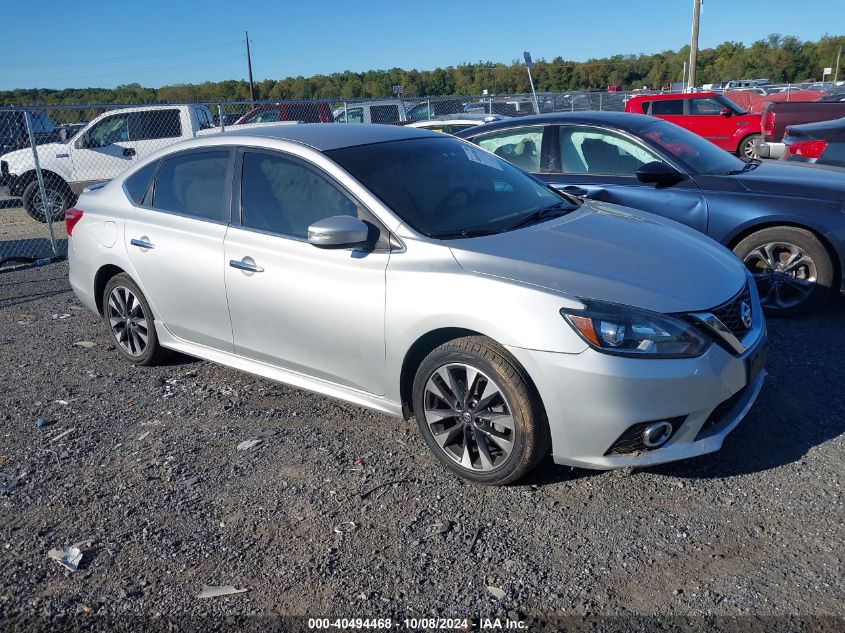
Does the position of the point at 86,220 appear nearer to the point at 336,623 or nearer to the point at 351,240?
the point at 351,240

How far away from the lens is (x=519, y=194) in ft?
14.6

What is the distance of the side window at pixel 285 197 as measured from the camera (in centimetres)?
402

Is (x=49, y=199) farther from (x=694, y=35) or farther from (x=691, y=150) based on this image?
(x=694, y=35)

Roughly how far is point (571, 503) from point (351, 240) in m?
1.64

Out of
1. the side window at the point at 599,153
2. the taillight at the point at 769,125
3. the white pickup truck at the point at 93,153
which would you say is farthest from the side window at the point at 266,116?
the side window at the point at 599,153

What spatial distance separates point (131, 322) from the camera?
5.27 metres

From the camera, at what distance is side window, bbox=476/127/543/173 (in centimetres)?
675

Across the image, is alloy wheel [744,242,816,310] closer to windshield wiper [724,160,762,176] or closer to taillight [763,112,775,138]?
windshield wiper [724,160,762,176]

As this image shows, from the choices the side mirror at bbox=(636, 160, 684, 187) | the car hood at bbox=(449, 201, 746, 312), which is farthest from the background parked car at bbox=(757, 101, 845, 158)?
the car hood at bbox=(449, 201, 746, 312)

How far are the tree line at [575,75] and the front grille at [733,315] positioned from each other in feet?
180

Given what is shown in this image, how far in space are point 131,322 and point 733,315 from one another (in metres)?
3.98

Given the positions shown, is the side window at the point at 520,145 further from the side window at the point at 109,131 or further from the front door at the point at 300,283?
the side window at the point at 109,131

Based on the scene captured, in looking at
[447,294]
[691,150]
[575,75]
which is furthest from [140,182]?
[575,75]

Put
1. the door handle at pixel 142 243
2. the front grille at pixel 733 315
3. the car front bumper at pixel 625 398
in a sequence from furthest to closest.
→ the door handle at pixel 142 243 < the front grille at pixel 733 315 < the car front bumper at pixel 625 398
